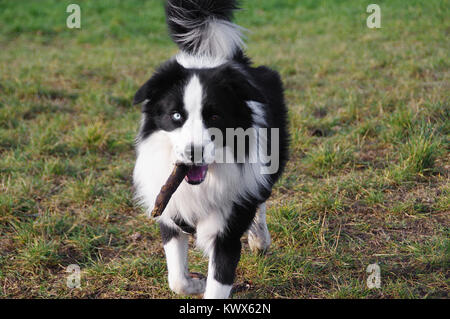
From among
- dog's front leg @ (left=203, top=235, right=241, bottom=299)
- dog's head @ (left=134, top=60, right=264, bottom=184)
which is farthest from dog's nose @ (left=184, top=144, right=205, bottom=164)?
dog's front leg @ (left=203, top=235, right=241, bottom=299)

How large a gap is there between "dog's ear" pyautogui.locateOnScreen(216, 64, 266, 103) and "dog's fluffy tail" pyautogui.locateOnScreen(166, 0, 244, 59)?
64cm

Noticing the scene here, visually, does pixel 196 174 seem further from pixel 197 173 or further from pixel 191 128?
pixel 191 128

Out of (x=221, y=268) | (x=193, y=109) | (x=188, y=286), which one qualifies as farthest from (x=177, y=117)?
(x=188, y=286)

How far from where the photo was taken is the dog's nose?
2.07 meters

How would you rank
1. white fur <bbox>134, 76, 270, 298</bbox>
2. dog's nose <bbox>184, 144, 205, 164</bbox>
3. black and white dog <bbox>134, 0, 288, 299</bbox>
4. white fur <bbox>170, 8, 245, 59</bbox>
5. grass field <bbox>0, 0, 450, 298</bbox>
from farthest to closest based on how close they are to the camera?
white fur <bbox>170, 8, 245, 59</bbox> → grass field <bbox>0, 0, 450, 298</bbox> → white fur <bbox>134, 76, 270, 298</bbox> → black and white dog <bbox>134, 0, 288, 299</bbox> → dog's nose <bbox>184, 144, 205, 164</bbox>

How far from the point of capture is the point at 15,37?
342 inches

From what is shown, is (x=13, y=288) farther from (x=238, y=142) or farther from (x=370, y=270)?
(x=370, y=270)

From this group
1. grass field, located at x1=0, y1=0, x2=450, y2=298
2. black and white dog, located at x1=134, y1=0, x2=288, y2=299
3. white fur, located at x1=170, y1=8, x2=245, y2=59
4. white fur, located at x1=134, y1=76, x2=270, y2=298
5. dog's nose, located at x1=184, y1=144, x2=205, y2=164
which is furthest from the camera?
white fur, located at x1=170, y1=8, x2=245, y2=59

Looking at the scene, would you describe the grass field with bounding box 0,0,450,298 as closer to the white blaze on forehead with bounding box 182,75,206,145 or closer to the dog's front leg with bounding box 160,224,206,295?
the dog's front leg with bounding box 160,224,206,295

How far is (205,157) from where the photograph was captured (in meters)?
2.12

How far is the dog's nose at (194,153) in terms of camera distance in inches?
81.6

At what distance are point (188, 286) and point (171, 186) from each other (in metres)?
0.63

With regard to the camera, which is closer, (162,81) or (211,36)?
(162,81)

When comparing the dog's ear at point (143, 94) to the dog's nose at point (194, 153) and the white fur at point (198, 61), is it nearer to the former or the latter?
the white fur at point (198, 61)
